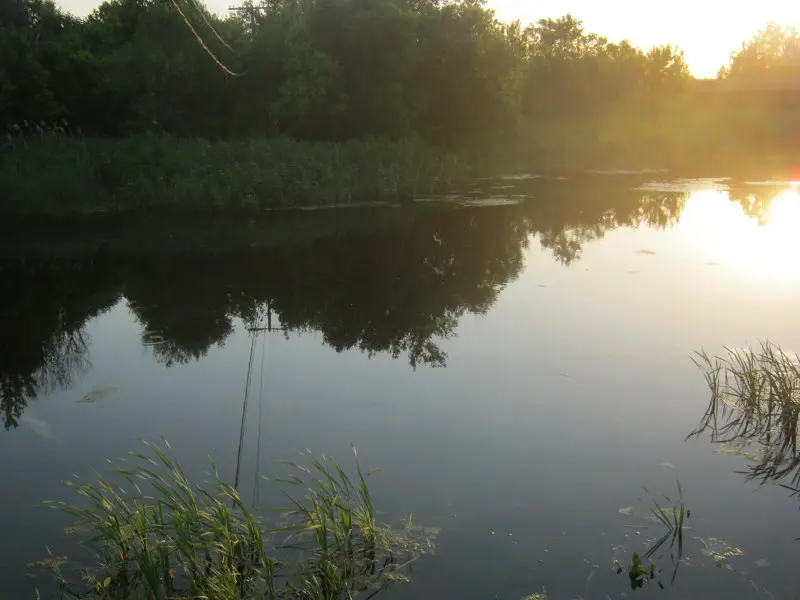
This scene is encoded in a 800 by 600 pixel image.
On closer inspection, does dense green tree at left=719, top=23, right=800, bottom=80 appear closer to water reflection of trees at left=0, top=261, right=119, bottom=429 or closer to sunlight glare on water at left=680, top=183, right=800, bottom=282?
sunlight glare on water at left=680, top=183, right=800, bottom=282

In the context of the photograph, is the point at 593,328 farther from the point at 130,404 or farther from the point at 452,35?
the point at 452,35

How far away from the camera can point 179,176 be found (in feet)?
66.8

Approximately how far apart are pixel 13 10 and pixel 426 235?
83.5ft

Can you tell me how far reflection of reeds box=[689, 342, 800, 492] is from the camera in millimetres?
5914

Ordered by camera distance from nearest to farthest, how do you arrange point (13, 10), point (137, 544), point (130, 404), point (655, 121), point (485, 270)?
1. point (137, 544)
2. point (130, 404)
3. point (485, 270)
4. point (13, 10)
5. point (655, 121)

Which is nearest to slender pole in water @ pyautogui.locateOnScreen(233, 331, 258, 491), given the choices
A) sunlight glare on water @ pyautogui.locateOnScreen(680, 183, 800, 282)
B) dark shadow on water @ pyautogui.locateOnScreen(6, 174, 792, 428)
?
dark shadow on water @ pyautogui.locateOnScreen(6, 174, 792, 428)

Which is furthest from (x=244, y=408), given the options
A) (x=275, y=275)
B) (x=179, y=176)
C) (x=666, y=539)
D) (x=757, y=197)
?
(x=757, y=197)

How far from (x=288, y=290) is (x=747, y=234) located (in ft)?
32.6

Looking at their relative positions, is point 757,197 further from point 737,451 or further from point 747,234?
point 737,451

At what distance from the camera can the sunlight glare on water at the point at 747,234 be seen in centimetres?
1312

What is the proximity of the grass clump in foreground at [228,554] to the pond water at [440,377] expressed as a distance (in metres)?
0.24

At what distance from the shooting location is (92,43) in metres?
28.6

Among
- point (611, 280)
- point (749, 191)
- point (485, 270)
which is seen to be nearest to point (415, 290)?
point (485, 270)

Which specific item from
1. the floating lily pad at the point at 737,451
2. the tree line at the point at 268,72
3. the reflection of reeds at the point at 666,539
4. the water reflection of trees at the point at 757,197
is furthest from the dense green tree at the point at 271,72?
the reflection of reeds at the point at 666,539
